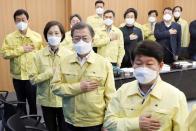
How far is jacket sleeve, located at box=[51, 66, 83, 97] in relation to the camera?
9.11 ft

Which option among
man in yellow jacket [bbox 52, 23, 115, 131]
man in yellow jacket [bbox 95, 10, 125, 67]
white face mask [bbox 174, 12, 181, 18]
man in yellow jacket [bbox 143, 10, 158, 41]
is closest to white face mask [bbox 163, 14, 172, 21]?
man in yellow jacket [bbox 143, 10, 158, 41]

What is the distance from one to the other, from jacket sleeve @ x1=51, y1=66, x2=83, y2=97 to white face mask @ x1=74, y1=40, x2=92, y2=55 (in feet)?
0.83

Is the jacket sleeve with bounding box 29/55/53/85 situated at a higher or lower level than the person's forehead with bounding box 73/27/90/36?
lower

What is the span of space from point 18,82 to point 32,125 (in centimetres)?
134

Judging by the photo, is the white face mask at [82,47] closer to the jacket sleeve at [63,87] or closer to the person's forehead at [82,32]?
the person's forehead at [82,32]

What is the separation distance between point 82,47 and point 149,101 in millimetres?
973

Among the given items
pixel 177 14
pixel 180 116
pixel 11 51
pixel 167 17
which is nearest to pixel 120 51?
pixel 167 17

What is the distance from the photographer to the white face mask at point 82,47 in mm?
2807

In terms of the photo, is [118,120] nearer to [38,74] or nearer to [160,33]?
[38,74]

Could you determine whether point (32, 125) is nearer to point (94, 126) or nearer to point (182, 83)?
point (94, 126)

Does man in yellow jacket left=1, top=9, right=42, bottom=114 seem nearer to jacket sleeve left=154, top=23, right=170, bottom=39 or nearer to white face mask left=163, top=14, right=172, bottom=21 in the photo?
jacket sleeve left=154, top=23, right=170, bottom=39

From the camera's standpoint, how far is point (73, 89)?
2781mm

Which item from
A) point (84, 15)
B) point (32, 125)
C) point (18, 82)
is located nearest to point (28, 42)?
point (18, 82)

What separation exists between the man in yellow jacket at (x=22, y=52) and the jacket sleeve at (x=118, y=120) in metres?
2.71
